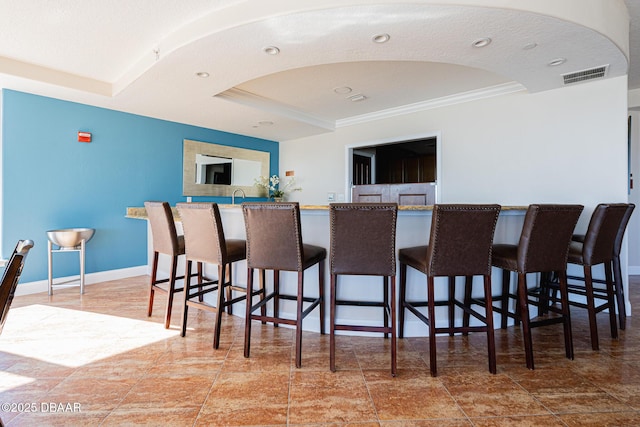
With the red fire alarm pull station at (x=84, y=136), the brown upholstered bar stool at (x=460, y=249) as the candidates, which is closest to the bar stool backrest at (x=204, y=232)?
the brown upholstered bar stool at (x=460, y=249)

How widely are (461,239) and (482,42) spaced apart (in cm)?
154

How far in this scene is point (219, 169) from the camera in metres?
5.27

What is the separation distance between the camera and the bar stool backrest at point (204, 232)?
2.25 m

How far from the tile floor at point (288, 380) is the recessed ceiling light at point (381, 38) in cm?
227

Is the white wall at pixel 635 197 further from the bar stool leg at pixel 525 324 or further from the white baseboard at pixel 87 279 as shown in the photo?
the white baseboard at pixel 87 279

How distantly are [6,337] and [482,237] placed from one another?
11.6ft

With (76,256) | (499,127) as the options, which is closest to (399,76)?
(499,127)

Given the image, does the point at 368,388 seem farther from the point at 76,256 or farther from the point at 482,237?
the point at 76,256

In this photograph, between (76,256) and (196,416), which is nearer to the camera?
(196,416)

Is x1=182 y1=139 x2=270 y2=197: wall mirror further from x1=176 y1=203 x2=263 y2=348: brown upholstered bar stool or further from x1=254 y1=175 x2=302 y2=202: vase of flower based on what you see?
x1=176 y1=203 x2=263 y2=348: brown upholstered bar stool

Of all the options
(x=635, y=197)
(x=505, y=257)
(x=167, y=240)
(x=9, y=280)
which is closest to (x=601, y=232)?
(x=505, y=257)

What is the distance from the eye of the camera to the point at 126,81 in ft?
10.9

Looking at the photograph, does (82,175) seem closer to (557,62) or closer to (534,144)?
(557,62)

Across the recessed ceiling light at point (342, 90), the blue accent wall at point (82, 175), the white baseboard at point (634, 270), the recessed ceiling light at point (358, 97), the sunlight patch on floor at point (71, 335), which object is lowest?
the sunlight patch on floor at point (71, 335)
